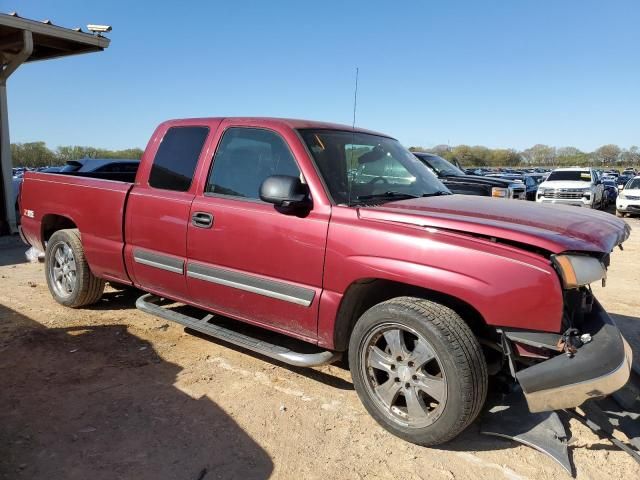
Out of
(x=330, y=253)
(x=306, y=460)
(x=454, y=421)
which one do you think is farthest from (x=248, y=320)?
(x=454, y=421)

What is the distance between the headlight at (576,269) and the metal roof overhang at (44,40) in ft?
31.3

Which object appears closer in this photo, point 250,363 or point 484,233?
point 484,233

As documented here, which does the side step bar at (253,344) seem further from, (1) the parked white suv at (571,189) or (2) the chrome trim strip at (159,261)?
(1) the parked white suv at (571,189)

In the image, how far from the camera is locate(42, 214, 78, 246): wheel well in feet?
17.6

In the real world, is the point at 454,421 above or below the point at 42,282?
above

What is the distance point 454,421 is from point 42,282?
5752mm

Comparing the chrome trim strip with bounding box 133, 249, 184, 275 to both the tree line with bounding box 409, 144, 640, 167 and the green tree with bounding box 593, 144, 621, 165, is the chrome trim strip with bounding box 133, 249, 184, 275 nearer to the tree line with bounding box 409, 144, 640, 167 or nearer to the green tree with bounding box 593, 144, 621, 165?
the tree line with bounding box 409, 144, 640, 167

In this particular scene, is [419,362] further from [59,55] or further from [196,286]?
[59,55]

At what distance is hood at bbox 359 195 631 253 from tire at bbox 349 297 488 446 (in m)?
0.49

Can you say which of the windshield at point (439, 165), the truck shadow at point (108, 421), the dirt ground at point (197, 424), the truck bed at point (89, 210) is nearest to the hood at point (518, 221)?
the dirt ground at point (197, 424)

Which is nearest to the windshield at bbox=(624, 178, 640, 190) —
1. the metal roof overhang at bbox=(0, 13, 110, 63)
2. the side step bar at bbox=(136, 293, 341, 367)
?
the metal roof overhang at bbox=(0, 13, 110, 63)

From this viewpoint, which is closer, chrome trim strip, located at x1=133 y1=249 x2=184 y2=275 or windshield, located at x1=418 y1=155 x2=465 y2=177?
chrome trim strip, located at x1=133 y1=249 x2=184 y2=275

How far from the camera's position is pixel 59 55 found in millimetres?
10383

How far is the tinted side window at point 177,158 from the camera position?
4070mm
